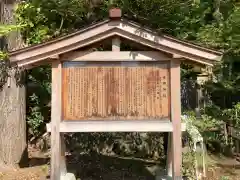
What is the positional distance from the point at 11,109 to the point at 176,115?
487 cm

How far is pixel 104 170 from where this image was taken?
984 centimetres

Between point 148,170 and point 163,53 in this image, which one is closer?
point 163,53

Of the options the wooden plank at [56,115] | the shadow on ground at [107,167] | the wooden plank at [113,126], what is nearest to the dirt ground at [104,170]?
the shadow on ground at [107,167]

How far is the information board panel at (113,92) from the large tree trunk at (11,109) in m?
3.16

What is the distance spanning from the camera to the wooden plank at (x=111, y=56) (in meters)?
7.50

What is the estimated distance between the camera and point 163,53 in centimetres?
758

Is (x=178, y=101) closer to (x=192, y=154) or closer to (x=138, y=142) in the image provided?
(x=192, y=154)

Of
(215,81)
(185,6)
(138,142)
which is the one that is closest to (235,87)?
(215,81)

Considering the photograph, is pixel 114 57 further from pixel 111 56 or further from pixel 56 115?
pixel 56 115

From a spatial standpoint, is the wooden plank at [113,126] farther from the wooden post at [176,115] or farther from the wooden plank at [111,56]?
the wooden plank at [111,56]

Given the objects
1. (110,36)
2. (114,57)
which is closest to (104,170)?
(114,57)

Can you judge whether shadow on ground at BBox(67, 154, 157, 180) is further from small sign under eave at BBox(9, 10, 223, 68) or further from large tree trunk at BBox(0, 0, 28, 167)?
small sign under eave at BBox(9, 10, 223, 68)

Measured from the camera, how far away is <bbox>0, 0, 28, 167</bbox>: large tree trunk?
10.1 metres

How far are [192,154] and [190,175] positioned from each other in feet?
2.21
